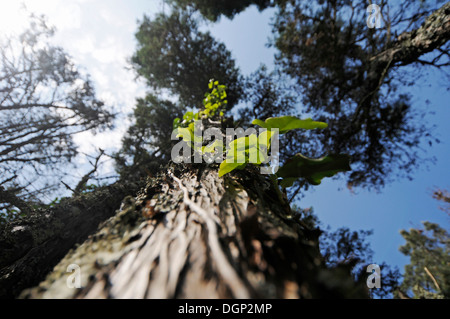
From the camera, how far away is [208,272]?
0.52 meters

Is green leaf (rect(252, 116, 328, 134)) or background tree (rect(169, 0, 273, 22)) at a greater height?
background tree (rect(169, 0, 273, 22))

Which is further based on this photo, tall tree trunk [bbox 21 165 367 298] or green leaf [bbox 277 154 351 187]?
green leaf [bbox 277 154 351 187]

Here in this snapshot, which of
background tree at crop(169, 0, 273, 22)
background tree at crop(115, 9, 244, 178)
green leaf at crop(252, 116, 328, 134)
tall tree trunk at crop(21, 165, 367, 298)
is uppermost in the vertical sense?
background tree at crop(169, 0, 273, 22)

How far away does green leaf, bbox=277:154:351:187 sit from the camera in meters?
0.85

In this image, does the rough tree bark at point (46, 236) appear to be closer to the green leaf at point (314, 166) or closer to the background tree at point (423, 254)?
the green leaf at point (314, 166)

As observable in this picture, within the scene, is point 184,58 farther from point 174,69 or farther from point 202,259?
point 202,259

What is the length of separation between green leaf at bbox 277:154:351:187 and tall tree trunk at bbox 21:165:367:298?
0.68 ft

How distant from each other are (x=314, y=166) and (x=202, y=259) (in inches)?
25.7

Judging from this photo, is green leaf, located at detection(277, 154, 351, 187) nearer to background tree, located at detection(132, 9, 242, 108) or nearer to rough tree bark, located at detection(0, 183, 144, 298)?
rough tree bark, located at detection(0, 183, 144, 298)

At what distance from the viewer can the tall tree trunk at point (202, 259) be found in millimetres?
490

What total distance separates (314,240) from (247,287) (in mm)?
480

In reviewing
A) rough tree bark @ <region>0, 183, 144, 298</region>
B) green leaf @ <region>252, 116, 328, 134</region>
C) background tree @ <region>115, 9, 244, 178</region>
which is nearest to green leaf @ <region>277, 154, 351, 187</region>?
green leaf @ <region>252, 116, 328, 134</region>
